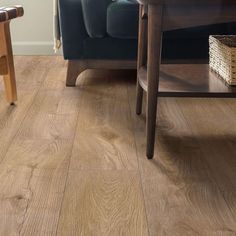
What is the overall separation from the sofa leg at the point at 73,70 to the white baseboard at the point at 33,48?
84cm

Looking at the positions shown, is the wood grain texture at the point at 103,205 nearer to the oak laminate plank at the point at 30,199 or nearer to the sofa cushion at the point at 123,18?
the oak laminate plank at the point at 30,199

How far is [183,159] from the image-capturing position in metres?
1.14

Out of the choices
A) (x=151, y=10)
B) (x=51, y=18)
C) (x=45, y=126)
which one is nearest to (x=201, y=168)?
(x=151, y=10)

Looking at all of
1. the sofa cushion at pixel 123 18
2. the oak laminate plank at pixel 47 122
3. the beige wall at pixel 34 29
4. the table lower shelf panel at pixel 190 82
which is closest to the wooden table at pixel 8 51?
the oak laminate plank at pixel 47 122

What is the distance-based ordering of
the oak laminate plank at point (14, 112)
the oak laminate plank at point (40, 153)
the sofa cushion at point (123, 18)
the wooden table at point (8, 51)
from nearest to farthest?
the oak laminate plank at point (40, 153) → the oak laminate plank at point (14, 112) → the wooden table at point (8, 51) → the sofa cushion at point (123, 18)

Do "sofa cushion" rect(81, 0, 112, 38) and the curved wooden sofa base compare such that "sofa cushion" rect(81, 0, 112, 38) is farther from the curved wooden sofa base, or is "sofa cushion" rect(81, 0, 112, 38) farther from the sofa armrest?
the curved wooden sofa base

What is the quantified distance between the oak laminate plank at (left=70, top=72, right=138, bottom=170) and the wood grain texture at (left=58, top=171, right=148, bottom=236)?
0.22ft

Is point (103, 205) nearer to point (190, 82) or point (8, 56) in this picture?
point (190, 82)

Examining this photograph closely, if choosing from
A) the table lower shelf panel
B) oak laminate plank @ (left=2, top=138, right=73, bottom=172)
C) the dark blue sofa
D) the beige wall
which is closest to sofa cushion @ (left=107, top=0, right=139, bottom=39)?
the dark blue sofa

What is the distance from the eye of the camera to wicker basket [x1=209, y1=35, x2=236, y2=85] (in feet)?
3.85

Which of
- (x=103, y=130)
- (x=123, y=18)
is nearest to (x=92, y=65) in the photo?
(x=123, y=18)

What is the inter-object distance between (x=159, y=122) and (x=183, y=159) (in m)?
0.33

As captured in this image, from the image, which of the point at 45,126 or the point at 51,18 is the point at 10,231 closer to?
the point at 45,126

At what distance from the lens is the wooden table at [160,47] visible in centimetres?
99
